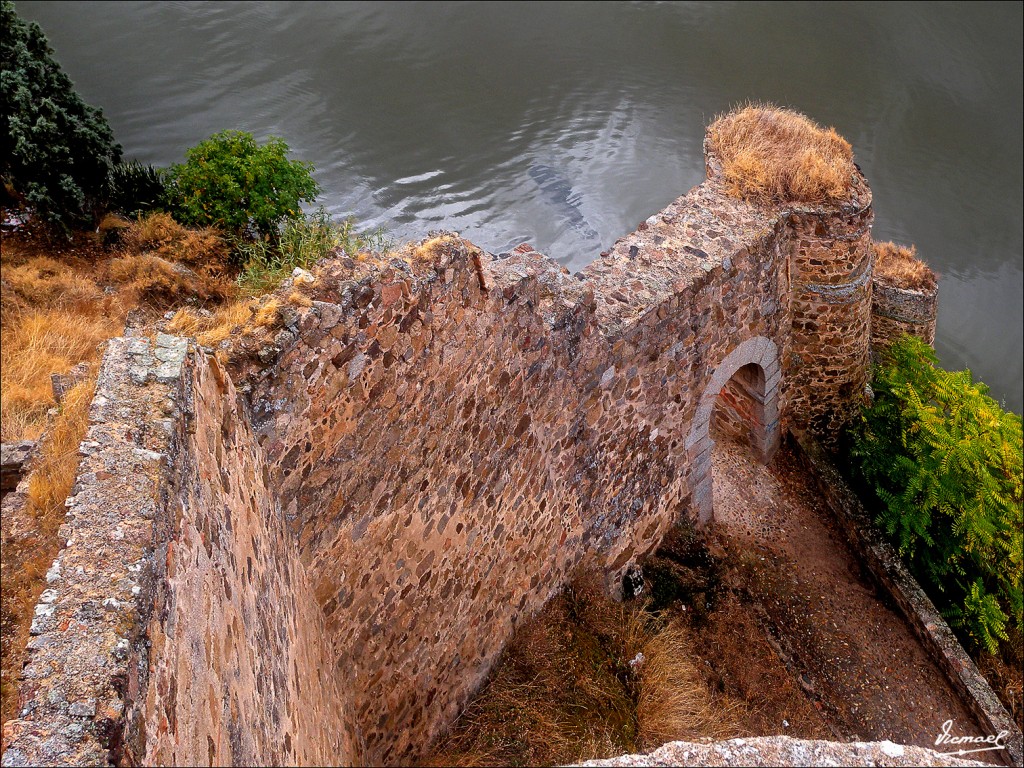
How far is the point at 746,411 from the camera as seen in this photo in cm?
966

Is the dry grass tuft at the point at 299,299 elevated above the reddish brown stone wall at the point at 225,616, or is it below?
above

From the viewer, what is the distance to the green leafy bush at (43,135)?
10961 millimetres

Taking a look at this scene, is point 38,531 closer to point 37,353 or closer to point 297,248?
point 37,353

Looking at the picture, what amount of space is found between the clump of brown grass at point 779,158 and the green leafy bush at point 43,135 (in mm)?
8739

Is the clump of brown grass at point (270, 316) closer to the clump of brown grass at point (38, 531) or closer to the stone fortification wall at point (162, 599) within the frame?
the stone fortification wall at point (162, 599)

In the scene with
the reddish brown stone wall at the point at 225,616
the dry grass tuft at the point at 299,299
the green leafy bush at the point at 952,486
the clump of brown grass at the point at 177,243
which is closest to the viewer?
the reddish brown stone wall at the point at 225,616

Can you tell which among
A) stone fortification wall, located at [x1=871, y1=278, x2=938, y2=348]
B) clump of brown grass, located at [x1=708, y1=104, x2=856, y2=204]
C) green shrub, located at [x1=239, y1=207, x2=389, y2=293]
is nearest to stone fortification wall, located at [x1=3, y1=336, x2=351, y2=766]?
green shrub, located at [x1=239, y1=207, x2=389, y2=293]

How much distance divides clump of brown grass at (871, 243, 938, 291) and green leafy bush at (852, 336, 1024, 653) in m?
1.52

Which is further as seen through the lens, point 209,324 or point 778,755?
point 209,324

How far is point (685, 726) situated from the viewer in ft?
20.0

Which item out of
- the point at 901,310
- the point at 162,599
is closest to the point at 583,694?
the point at 162,599

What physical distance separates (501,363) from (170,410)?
9.10ft

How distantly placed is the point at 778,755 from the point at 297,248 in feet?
23.3

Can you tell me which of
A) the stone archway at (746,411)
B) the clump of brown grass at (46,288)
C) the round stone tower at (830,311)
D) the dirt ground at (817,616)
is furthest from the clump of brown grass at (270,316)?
the clump of brown grass at (46,288)
